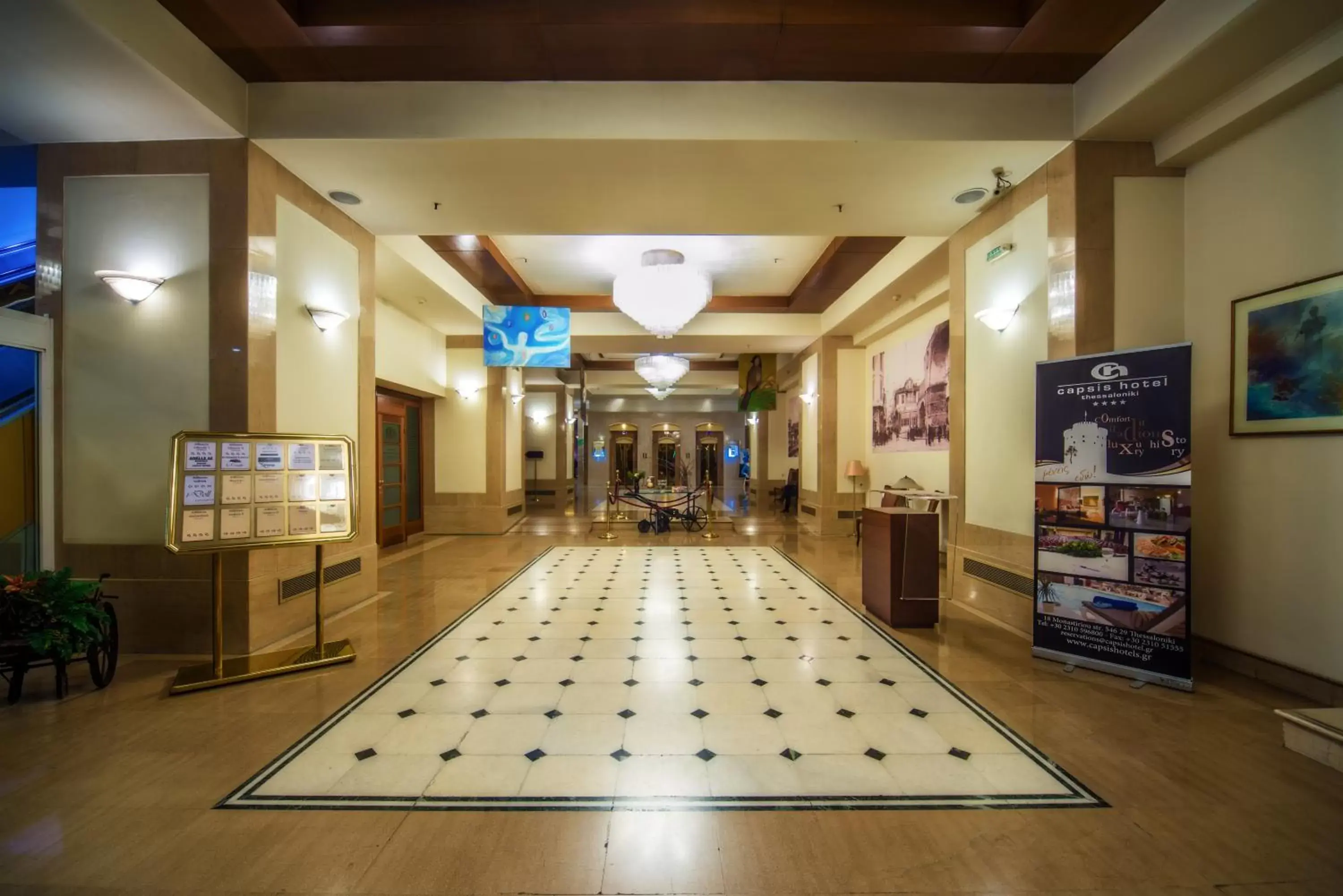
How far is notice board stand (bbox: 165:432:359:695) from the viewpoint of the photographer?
340 cm

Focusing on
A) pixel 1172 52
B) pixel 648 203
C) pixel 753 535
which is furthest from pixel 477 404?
pixel 1172 52

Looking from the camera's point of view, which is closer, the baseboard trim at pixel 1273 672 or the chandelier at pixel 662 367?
the baseboard trim at pixel 1273 672

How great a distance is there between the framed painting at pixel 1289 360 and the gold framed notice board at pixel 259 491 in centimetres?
627

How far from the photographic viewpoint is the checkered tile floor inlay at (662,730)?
7.87ft

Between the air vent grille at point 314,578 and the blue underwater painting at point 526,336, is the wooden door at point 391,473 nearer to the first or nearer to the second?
the blue underwater painting at point 526,336

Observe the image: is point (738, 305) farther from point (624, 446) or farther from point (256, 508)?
point (624, 446)

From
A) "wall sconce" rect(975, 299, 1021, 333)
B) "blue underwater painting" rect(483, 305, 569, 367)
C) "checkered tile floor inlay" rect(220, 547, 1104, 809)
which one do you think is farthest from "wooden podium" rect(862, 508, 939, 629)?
"blue underwater painting" rect(483, 305, 569, 367)

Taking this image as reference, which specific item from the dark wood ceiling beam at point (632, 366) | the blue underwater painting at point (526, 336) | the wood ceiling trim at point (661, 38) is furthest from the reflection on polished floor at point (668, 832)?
the dark wood ceiling beam at point (632, 366)

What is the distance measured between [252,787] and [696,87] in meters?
4.81

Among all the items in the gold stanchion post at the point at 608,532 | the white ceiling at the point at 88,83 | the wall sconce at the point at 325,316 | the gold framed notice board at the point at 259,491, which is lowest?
the gold stanchion post at the point at 608,532

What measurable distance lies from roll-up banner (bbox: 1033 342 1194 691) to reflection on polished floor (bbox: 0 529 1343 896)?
0.45 meters

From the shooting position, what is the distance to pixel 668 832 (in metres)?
2.15

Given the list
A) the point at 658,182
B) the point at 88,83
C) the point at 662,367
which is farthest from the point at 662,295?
the point at 662,367

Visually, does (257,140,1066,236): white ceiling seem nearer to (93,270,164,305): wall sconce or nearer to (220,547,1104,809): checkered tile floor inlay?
(93,270,164,305): wall sconce
